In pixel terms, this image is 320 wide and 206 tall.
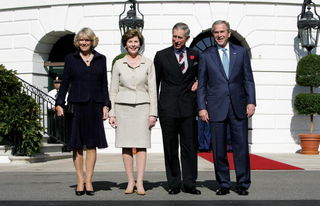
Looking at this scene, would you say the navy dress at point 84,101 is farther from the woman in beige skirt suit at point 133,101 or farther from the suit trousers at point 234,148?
the suit trousers at point 234,148

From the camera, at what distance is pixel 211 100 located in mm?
6133

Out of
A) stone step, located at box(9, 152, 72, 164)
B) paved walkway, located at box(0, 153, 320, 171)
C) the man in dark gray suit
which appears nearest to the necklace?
the man in dark gray suit

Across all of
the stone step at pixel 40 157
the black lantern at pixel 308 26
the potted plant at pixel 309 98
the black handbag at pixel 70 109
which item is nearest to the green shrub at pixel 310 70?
the potted plant at pixel 309 98

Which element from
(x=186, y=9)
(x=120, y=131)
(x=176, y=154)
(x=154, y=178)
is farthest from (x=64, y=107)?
(x=186, y=9)

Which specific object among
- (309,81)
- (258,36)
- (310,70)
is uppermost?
(258,36)

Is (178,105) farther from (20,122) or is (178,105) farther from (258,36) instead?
(258,36)

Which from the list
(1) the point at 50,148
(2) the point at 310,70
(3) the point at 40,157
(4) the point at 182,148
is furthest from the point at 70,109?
(2) the point at 310,70

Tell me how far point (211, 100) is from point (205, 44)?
853 cm

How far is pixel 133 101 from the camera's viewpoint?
6.07 metres

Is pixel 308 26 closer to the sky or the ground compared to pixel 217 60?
closer to the sky

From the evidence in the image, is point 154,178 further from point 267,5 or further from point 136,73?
point 267,5

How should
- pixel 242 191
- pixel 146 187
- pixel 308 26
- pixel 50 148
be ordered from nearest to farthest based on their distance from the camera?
1. pixel 242 191
2. pixel 146 187
3. pixel 50 148
4. pixel 308 26

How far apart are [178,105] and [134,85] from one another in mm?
541

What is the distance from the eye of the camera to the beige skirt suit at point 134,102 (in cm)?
610
